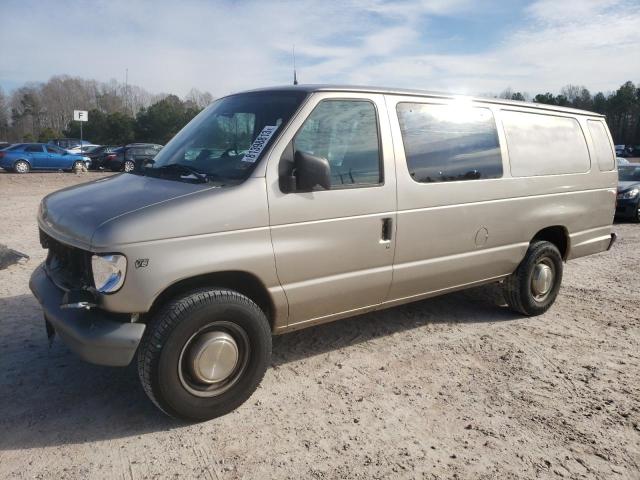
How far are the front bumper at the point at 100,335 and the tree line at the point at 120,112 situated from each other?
16.0 m

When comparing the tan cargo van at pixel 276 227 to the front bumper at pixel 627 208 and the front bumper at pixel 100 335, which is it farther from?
the front bumper at pixel 627 208

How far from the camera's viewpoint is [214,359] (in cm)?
321

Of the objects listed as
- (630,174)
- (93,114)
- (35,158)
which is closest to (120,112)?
(93,114)

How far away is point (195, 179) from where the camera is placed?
342 centimetres

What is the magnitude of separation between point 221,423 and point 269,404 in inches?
14.4

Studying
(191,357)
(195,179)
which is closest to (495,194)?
(195,179)

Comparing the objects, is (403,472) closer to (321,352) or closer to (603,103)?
(321,352)

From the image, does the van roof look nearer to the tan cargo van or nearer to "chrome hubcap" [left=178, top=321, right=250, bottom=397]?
the tan cargo van

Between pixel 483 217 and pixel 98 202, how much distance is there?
10.2ft

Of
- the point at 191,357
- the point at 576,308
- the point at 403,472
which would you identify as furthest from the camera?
the point at 576,308

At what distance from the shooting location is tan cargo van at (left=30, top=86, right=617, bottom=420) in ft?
9.77

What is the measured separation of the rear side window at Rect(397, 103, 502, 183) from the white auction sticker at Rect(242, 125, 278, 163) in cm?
110

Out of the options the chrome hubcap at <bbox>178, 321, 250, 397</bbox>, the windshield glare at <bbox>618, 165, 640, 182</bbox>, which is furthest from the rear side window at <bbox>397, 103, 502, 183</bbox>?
the windshield glare at <bbox>618, 165, 640, 182</bbox>

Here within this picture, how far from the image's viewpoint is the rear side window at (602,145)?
5.64 meters
